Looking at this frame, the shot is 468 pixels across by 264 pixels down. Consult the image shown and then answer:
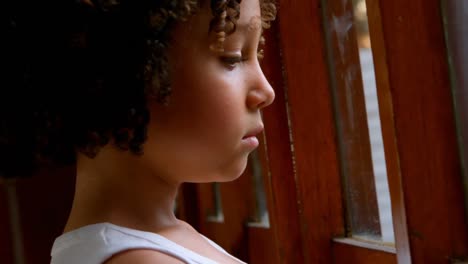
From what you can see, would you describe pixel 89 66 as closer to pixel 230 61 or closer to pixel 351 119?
pixel 230 61

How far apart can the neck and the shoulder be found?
0.23ft

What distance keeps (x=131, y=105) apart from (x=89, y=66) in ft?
0.22

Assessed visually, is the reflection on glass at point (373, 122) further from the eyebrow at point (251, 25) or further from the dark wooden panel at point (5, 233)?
the dark wooden panel at point (5, 233)

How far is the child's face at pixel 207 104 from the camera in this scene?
792mm

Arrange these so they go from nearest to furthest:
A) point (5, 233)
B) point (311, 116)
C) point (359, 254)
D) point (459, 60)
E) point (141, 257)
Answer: point (141, 257)
point (459, 60)
point (359, 254)
point (311, 116)
point (5, 233)

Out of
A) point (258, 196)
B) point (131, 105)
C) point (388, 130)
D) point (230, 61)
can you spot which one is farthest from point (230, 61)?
point (258, 196)

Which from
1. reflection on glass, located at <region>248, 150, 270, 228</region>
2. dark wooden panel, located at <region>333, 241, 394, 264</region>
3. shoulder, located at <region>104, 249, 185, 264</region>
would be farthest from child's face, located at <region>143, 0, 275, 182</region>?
reflection on glass, located at <region>248, 150, 270, 228</region>

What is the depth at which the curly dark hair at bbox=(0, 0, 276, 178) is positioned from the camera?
2.47 ft

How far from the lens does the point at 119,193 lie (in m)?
0.84

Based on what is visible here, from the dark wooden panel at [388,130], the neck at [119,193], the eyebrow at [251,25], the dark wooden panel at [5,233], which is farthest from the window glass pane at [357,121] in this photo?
the dark wooden panel at [5,233]

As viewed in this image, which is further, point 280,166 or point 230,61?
point 280,166

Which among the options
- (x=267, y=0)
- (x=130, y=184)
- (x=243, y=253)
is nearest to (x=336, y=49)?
(x=267, y=0)

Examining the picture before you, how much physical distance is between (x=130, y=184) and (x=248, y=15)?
272mm

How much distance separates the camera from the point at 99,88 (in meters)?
0.76
